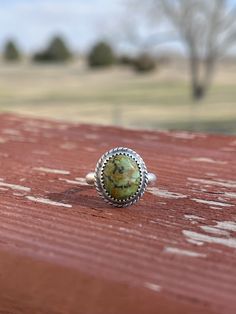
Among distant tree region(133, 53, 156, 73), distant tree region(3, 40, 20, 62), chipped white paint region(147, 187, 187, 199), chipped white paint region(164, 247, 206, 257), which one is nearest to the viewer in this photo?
chipped white paint region(164, 247, 206, 257)

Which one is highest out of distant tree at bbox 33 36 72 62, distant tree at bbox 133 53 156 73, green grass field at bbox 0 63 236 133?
distant tree at bbox 33 36 72 62

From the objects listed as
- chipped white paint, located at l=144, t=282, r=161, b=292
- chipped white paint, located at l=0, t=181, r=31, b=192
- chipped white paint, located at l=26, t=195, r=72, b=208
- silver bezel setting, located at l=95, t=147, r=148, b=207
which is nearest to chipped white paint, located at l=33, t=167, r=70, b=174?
chipped white paint, located at l=0, t=181, r=31, b=192

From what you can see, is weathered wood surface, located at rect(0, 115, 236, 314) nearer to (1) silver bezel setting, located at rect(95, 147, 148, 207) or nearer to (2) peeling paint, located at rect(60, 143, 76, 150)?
(1) silver bezel setting, located at rect(95, 147, 148, 207)

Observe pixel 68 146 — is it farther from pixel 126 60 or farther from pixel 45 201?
pixel 126 60

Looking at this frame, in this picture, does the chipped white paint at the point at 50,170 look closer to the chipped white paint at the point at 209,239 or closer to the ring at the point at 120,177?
the ring at the point at 120,177

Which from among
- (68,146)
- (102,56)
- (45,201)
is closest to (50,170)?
(45,201)

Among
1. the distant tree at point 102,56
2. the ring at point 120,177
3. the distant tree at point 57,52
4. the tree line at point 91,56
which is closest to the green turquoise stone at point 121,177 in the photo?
the ring at point 120,177

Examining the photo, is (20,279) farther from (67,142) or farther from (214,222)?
(67,142)
